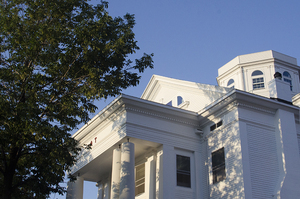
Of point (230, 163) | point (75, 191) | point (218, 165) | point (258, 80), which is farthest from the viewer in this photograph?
point (258, 80)

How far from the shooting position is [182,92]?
811 inches

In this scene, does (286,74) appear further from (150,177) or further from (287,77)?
(150,177)

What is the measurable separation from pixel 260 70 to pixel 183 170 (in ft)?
46.1

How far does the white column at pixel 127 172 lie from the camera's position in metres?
14.6

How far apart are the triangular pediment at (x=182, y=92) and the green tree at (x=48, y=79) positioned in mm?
6111

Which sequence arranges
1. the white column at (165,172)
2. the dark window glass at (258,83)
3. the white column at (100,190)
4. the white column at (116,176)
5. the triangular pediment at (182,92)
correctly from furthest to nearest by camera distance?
the dark window glass at (258,83)
the white column at (100,190)
the triangular pediment at (182,92)
the white column at (165,172)
the white column at (116,176)

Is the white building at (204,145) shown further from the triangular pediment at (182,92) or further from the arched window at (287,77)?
the arched window at (287,77)

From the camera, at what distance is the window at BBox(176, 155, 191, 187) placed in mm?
16531

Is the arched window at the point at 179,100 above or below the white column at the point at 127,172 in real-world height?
above

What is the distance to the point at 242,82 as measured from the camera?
27.3 metres

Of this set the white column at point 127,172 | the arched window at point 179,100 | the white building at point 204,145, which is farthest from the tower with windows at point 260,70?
the white column at point 127,172

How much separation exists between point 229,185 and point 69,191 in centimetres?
950

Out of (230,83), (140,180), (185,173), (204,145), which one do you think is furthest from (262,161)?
(230,83)

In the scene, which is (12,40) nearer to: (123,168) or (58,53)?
(58,53)
